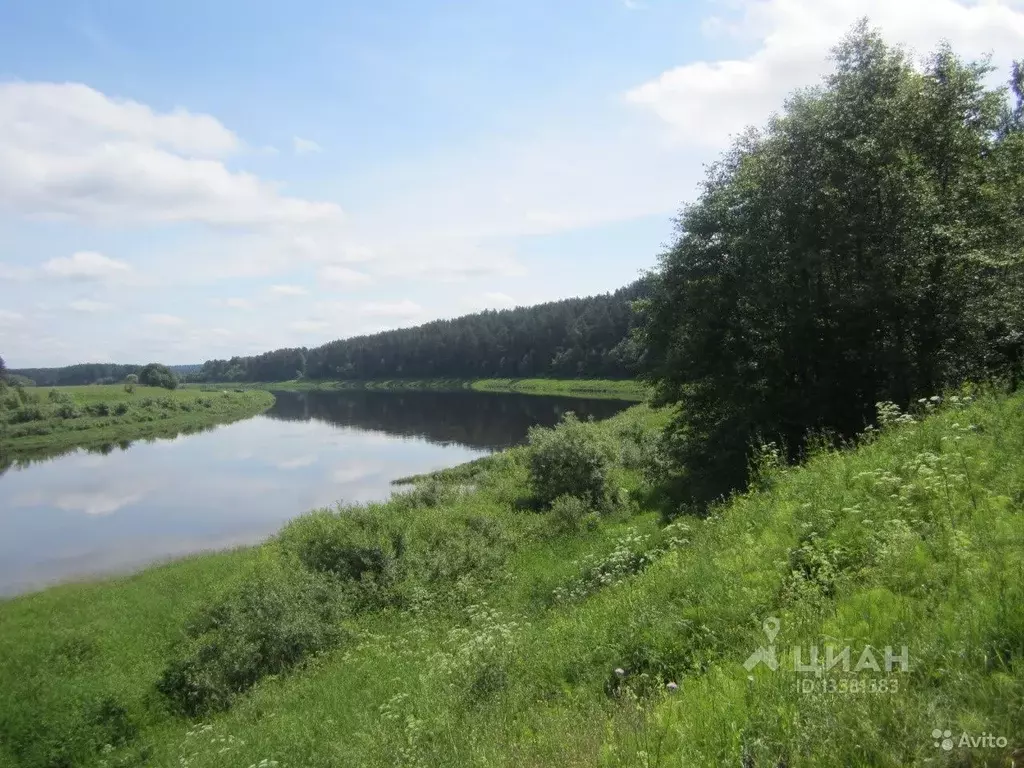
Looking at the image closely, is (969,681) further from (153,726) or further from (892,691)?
(153,726)

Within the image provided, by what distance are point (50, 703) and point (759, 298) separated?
67.5 feet

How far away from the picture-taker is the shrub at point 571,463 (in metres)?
23.9

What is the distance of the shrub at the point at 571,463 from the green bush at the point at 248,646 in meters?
10.9

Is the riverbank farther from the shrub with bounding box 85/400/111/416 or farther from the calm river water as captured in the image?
the shrub with bounding box 85/400/111/416

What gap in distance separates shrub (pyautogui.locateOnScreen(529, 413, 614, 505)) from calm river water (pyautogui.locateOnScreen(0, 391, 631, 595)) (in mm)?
17214

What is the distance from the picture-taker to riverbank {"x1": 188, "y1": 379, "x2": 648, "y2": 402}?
3884 inches

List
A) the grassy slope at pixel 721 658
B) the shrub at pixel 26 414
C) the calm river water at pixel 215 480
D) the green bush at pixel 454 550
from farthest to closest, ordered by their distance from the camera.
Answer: the shrub at pixel 26 414 < the calm river water at pixel 215 480 < the green bush at pixel 454 550 < the grassy slope at pixel 721 658

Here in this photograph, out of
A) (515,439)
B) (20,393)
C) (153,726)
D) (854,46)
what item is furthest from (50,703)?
(20,393)

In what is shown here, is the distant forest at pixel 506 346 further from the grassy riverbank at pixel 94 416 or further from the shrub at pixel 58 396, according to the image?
the shrub at pixel 58 396

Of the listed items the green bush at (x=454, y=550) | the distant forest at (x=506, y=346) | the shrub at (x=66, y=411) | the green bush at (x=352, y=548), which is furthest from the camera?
the distant forest at (x=506, y=346)

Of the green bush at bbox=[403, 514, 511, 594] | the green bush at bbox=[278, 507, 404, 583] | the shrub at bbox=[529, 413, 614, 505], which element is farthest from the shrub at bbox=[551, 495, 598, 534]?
the green bush at bbox=[278, 507, 404, 583]

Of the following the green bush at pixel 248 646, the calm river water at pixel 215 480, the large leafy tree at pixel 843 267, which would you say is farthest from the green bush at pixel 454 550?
the calm river water at pixel 215 480

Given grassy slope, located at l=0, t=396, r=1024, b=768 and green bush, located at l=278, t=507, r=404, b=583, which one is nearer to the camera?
grassy slope, located at l=0, t=396, r=1024, b=768

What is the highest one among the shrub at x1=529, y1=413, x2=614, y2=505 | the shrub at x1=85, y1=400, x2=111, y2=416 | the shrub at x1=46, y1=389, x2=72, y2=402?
→ the shrub at x1=46, y1=389, x2=72, y2=402
